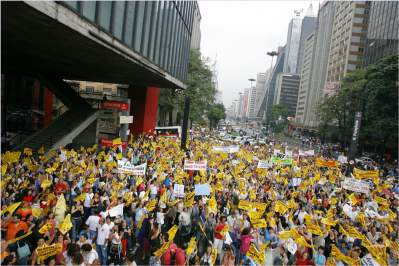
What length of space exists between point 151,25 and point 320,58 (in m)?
108

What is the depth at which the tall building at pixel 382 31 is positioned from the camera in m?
63.0

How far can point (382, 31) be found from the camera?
67750mm

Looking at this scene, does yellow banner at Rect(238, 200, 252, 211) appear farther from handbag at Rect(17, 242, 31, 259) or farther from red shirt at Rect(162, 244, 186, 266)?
handbag at Rect(17, 242, 31, 259)

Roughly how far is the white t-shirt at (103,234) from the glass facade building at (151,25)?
718 cm

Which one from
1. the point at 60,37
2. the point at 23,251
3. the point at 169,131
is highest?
the point at 60,37

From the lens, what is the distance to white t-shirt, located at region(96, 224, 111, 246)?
8.34 metres

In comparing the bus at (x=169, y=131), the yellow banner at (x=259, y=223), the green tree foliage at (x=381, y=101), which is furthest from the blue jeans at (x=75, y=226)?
the green tree foliage at (x=381, y=101)

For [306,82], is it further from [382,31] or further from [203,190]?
[203,190]

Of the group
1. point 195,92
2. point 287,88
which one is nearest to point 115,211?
point 195,92

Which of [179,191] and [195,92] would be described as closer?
[179,191]

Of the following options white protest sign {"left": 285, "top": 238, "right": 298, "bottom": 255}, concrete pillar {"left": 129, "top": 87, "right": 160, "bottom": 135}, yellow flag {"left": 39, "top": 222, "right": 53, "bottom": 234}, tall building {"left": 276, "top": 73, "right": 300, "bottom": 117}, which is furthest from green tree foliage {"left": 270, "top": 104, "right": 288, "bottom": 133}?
yellow flag {"left": 39, "top": 222, "right": 53, "bottom": 234}

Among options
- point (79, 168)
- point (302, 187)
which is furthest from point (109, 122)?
point (302, 187)

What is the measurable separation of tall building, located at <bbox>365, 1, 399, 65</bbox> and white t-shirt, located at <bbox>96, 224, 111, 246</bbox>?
213 ft

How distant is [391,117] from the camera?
132 ft
